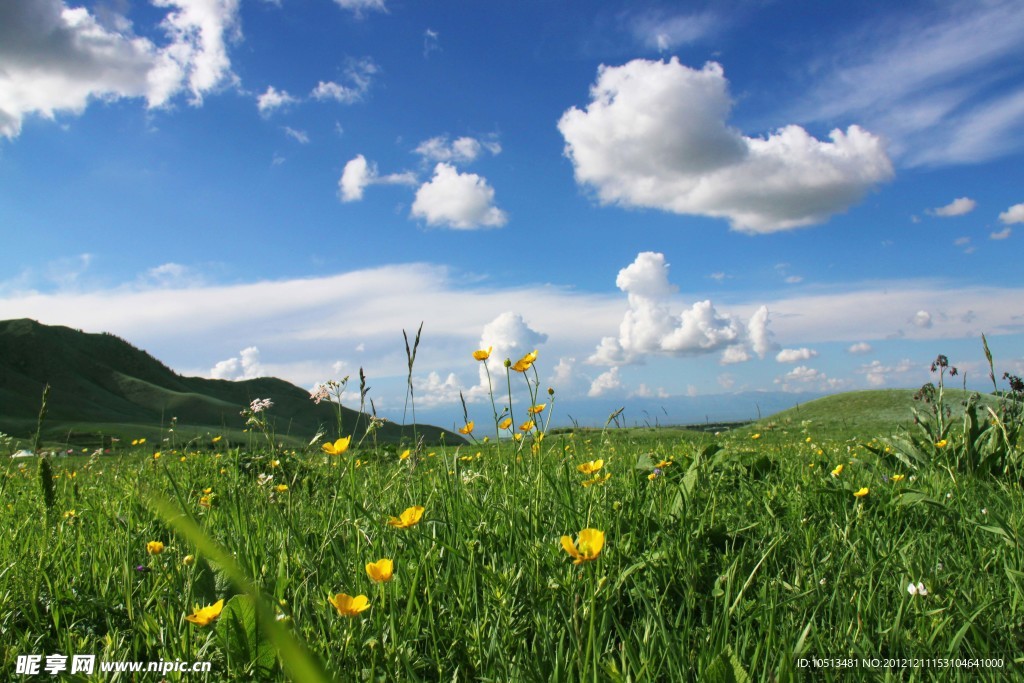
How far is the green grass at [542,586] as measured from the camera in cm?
181

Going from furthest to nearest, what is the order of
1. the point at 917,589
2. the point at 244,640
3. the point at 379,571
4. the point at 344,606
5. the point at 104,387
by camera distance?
the point at 104,387
the point at 917,589
the point at 244,640
the point at 379,571
the point at 344,606

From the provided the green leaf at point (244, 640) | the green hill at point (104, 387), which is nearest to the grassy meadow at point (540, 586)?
the green leaf at point (244, 640)

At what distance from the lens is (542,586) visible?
2145mm

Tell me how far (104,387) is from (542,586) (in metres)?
73.8

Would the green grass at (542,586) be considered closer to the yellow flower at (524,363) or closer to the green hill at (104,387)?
the yellow flower at (524,363)

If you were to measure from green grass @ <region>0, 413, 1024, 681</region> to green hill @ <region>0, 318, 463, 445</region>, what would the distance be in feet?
141

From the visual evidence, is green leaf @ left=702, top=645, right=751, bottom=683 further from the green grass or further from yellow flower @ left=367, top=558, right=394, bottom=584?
yellow flower @ left=367, top=558, right=394, bottom=584

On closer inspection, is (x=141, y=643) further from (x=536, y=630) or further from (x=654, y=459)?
(x=654, y=459)

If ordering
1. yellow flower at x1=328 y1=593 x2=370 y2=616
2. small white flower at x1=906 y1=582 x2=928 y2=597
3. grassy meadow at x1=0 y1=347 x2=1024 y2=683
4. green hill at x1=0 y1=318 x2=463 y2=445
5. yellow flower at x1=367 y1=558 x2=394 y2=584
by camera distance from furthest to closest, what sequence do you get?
green hill at x1=0 y1=318 x2=463 y2=445, small white flower at x1=906 y1=582 x2=928 y2=597, grassy meadow at x1=0 y1=347 x2=1024 y2=683, yellow flower at x1=367 y1=558 x2=394 y2=584, yellow flower at x1=328 y1=593 x2=370 y2=616

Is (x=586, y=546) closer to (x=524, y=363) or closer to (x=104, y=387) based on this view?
(x=524, y=363)

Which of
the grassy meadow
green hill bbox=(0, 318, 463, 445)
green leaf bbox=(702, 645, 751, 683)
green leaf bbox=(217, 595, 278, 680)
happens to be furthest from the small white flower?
green hill bbox=(0, 318, 463, 445)

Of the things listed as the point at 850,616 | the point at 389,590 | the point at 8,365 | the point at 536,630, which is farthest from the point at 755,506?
the point at 8,365

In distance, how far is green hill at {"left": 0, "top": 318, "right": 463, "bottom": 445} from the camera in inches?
1988

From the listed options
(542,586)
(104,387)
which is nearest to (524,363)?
(542,586)
